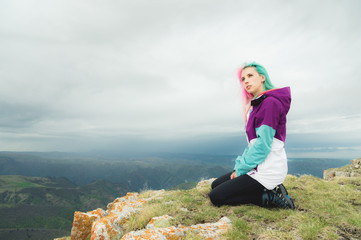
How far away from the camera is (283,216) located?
5598mm

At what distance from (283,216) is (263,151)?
2.01 meters

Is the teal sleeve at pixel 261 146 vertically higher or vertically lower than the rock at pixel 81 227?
higher

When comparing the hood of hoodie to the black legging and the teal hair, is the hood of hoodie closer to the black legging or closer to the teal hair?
the teal hair

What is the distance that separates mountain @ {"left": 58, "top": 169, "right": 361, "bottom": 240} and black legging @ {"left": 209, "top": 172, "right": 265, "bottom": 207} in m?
0.22

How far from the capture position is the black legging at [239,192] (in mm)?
6000

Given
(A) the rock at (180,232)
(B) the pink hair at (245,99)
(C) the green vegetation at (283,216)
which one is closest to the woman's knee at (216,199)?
(C) the green vegetation at (283,216)

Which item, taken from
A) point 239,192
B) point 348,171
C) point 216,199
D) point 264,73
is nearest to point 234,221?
point 239,192

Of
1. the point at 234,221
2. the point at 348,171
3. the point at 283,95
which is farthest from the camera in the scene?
the point at 348,171

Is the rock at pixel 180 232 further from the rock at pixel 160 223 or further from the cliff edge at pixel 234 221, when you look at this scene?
the rock at pixel 160 223

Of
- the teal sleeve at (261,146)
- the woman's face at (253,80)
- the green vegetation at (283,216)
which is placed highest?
the woman's face at (253,80)

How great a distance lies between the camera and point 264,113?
5.62m

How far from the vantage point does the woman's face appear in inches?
252

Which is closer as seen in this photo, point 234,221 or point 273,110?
point 234,221

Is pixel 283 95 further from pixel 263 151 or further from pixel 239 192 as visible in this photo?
pixel 239 192
